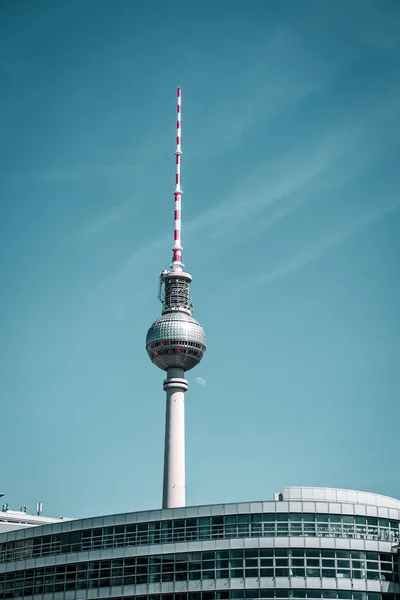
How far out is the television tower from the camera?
14262cm

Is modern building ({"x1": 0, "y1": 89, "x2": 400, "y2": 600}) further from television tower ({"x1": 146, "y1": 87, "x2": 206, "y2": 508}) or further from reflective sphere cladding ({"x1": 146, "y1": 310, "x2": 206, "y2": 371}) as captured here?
reflective sphere cladding ({"x1": 146, "y1": 310, "x2": 206, "y2": 371})

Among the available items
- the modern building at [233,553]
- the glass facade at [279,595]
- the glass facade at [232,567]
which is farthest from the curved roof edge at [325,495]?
the glass facade at [279,595]

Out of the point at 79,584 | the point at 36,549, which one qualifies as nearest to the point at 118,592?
the point at 79,584

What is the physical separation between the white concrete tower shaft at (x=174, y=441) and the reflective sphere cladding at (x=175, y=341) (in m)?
2.15

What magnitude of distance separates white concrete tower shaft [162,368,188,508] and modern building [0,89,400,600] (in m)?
45.5

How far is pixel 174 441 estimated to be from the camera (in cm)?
14438

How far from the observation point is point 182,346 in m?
148

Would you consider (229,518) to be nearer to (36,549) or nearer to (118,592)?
(118,592)

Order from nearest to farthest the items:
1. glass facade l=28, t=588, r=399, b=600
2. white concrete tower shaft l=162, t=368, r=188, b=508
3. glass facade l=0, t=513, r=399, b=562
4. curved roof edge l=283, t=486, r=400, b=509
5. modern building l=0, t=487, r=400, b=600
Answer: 1. glass facade l=28, t=588, r=399, b=600
2. modern building l=0, t=487, r=400, b=600
3. glass facade l=0, t=513, r=399, b=562
4. curved roof edge l=283, t=486, r=400, b=509
5. white concrete tower shaft l=162, t=368, r=188, b=508

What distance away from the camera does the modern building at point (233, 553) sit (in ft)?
271

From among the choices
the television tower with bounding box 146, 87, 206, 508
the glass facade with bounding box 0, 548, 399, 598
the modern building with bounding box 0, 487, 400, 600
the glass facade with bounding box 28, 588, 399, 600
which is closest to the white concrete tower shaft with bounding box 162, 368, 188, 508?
the television tower with bounding box 146, 87, 206, 508

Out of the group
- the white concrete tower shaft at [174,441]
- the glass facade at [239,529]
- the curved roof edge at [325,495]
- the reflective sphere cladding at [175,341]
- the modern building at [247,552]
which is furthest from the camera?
the reflective sphere cladding at [175,341]

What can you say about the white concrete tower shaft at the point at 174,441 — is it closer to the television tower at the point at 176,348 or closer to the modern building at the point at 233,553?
the television tower at the point at 176,348

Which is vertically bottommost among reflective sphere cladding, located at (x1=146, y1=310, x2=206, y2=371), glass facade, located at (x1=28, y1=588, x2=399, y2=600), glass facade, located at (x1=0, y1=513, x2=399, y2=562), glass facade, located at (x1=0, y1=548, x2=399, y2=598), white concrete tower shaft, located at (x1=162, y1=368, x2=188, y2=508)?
glass facade, located at (x1=28, y1=588, x2=399, y2=600)
